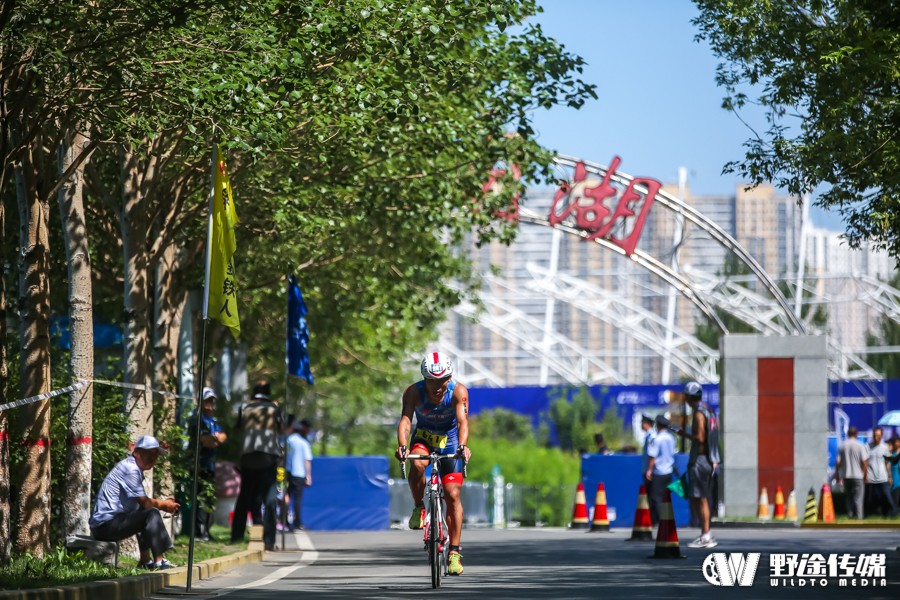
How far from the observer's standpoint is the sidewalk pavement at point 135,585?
9898 millimetres

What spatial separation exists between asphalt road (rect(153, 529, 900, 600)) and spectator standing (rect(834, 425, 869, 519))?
14.2 feet

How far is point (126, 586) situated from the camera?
11477mm

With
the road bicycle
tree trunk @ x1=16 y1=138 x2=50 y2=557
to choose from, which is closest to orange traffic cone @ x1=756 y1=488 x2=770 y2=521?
tree trunk @ x1=16 y1=138 x2=50 y2=557

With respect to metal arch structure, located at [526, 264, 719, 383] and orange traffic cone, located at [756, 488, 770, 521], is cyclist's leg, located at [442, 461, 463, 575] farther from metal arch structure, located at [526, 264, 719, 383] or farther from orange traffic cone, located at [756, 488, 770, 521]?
metal arch structure, located at [526, 264, 719, 383]

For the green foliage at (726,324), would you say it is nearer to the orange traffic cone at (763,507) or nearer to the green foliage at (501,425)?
the green foliage at (501,425)

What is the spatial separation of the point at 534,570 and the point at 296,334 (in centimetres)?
668

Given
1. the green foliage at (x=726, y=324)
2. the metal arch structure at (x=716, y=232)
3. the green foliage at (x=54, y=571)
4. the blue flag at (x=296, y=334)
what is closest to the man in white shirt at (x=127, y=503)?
the green foliage at (x=54, y=571)

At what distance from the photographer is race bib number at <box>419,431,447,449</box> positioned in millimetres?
12633

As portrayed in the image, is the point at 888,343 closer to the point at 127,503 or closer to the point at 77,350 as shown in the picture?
the point at 77,350

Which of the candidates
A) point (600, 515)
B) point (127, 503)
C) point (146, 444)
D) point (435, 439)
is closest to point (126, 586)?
point (127, 503)

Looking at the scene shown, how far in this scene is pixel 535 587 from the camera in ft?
41.7

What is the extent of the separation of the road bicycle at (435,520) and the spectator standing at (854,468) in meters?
17.7

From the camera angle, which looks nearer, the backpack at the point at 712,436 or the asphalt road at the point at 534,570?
the asphalt road at the point at 534,570

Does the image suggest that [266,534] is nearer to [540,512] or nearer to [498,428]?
[540,512]
